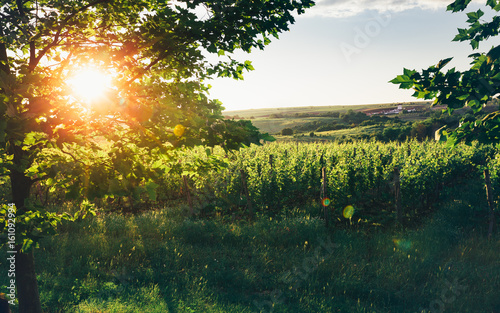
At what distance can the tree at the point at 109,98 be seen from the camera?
3137 mm

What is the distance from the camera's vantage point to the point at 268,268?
23.7ft

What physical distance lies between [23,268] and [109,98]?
3220 mm

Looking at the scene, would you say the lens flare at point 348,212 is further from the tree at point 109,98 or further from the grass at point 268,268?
the tree at point 109,98

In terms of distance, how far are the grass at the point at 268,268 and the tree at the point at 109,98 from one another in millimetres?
2164

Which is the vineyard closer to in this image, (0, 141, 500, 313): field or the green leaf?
(0, 141, 500, 313): field

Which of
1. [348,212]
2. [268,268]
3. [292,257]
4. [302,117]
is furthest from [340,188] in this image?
A: [302,117]

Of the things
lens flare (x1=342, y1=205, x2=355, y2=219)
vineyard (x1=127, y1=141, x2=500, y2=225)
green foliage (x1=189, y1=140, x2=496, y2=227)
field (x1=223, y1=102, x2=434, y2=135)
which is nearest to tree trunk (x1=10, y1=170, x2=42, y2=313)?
green foliage (x1=189, y1=140, x2=496, y2=227)

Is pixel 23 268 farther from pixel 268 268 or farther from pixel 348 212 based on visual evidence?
pixel 348 212

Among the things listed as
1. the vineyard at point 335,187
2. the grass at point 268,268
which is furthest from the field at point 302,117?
the grass at point 268,268

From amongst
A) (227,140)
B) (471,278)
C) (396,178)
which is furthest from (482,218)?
(227,140)

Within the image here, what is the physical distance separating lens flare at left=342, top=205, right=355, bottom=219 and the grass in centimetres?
130

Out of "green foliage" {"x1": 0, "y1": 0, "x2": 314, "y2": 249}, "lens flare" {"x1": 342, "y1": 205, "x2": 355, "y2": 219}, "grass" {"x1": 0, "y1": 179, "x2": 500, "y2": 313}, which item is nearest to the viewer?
"green foliage" {"x1": 0, "y1": 0, "x2": 314, "y2": 249}

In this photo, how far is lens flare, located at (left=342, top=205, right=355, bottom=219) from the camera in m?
11.3

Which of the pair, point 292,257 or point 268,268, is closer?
point 268,268
